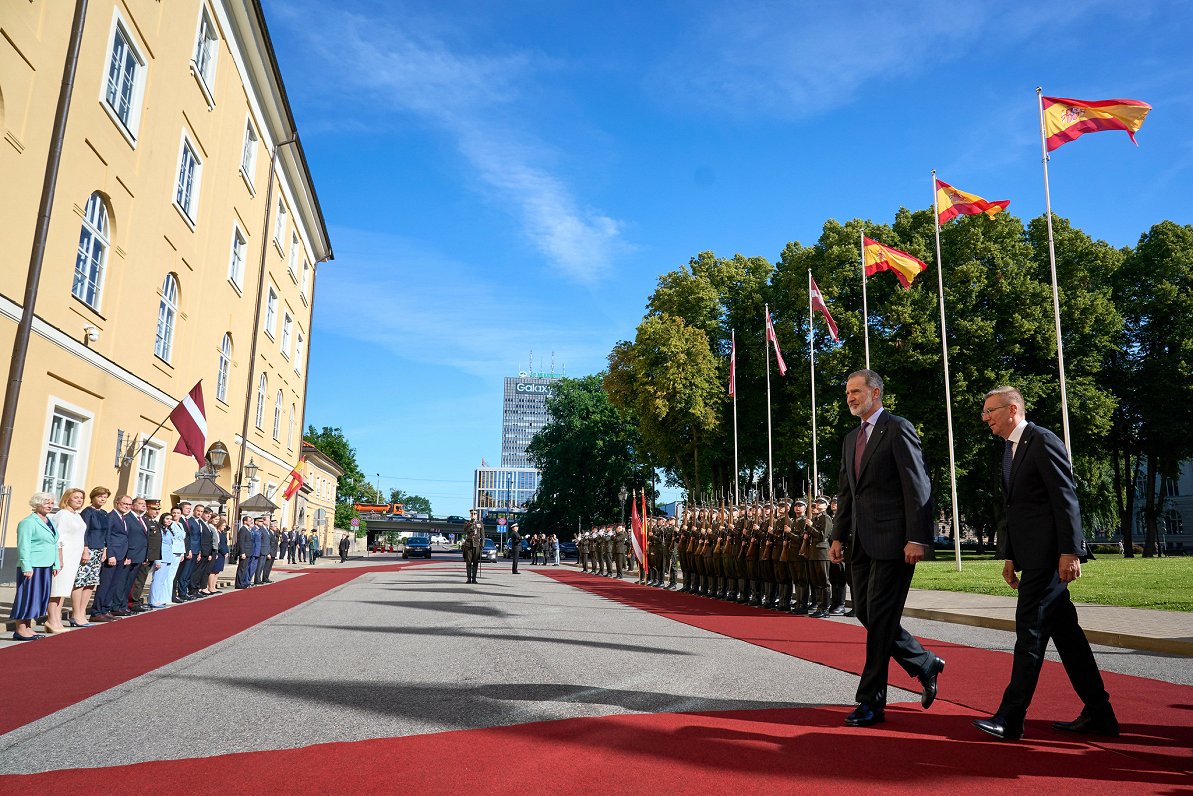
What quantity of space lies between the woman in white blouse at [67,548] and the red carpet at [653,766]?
780 cm

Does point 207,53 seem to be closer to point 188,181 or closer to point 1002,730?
point 188,181

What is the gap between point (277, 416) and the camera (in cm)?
3769

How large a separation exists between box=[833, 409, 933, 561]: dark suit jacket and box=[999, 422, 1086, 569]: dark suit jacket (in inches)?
19.8

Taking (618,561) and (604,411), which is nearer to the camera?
(618,561)

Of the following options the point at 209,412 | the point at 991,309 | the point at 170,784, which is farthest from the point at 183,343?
the point at 991,309

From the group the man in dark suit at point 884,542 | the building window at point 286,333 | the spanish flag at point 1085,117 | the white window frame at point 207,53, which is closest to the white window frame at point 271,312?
the building window at point 286,333

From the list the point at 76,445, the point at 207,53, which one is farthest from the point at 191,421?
the point at 207,53

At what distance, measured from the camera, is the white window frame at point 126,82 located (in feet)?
53.5

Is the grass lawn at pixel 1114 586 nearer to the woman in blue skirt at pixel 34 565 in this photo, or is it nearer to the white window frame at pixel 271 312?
the woman in blue skirt at pixel 34 565

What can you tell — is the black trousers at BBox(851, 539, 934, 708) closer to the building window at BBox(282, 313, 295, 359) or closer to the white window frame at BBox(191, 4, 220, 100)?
the white window frame at BBox(191, 4, 220, 100)

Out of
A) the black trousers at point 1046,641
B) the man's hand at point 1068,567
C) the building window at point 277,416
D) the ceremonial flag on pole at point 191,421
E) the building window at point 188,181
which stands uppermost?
the building window at point 188,181

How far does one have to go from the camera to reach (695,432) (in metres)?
40.8

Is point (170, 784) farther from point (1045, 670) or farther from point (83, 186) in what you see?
point (83, 186)

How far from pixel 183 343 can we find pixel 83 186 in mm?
7928
